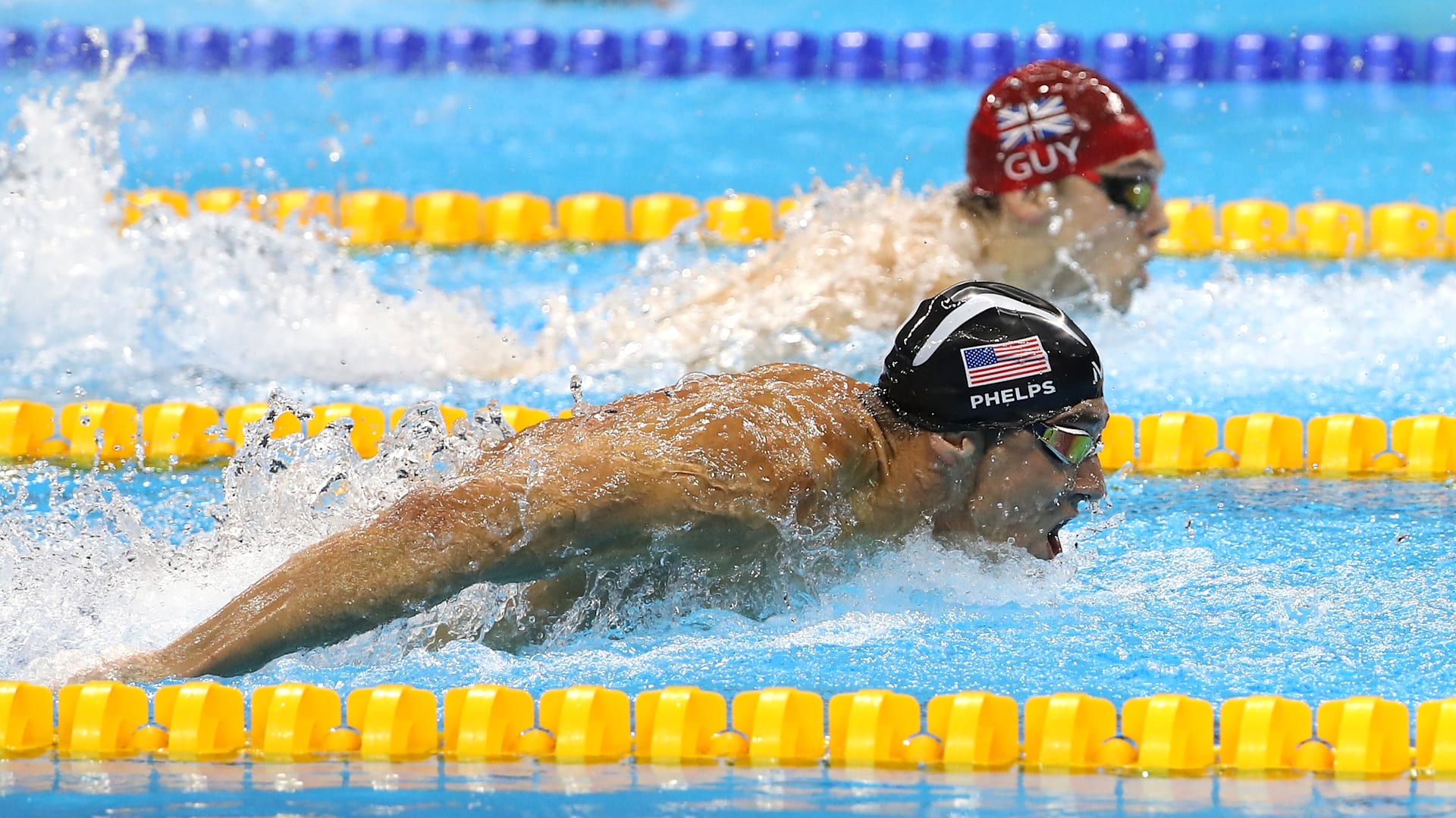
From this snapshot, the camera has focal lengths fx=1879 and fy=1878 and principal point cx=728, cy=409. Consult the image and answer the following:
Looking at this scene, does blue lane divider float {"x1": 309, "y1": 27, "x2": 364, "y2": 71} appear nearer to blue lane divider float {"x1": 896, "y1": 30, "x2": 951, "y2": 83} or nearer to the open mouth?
blue lane divider float {"x1": 896, "y1": 30, "x2": 951, "y2": 83}

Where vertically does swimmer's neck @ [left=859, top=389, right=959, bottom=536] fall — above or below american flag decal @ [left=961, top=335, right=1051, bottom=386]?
below

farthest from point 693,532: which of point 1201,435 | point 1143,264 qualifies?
point 1143,264

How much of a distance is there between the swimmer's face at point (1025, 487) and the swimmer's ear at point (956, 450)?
0.06 ft

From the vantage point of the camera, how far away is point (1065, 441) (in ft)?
9.41

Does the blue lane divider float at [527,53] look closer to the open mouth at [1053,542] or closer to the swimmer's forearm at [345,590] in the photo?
the open mouth at [1053,542]

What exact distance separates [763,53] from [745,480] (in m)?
6.15

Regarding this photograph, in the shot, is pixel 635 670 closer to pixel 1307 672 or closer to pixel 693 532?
pixel 693 532

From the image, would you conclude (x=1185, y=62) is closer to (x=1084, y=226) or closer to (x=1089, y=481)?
(x=1084, y=226)

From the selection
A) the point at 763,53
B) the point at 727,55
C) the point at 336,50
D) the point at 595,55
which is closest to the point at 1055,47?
the point at 763,53

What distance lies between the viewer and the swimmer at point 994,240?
4391 millimetres

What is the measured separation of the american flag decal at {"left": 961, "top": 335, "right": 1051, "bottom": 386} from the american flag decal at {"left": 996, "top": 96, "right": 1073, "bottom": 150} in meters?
1.72

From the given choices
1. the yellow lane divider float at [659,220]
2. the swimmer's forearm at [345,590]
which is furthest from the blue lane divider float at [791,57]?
the swimmer's forearm at [345,590]

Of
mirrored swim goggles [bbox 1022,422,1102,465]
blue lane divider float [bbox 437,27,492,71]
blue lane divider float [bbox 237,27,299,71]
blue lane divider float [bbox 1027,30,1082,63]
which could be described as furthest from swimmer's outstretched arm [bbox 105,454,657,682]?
blue lane divider float [bbox 237,27,299,71]

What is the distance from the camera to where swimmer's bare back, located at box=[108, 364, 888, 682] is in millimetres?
2473
